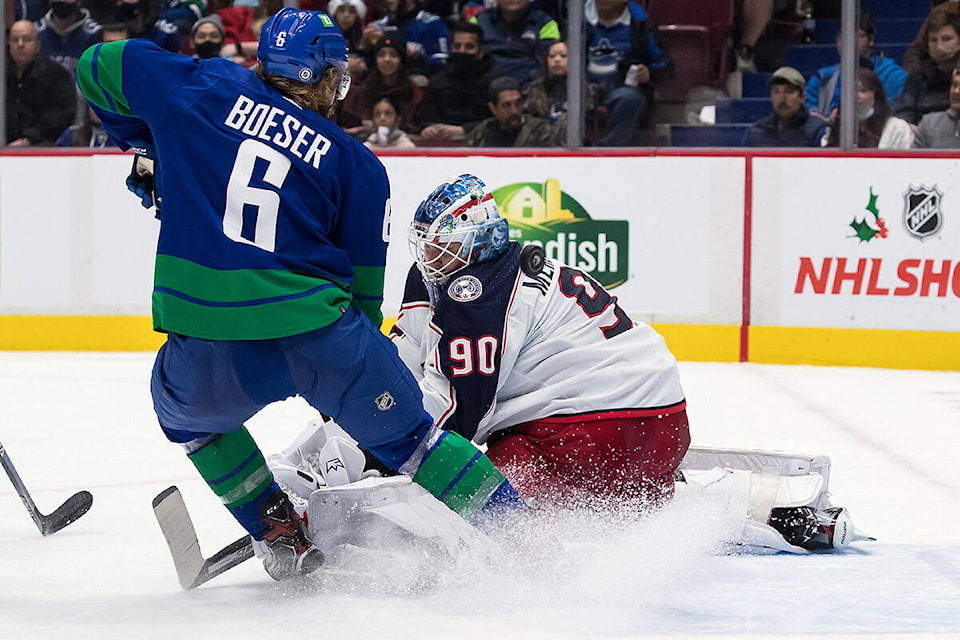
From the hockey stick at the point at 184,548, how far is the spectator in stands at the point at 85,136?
4.55 metres

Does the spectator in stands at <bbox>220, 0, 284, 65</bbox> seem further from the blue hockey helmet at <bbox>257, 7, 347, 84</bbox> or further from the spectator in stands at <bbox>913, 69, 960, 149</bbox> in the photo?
the blue hockey helmet at <bbox>257, 7, 347, 84</bbox>

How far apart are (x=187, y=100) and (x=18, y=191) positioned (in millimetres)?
4559

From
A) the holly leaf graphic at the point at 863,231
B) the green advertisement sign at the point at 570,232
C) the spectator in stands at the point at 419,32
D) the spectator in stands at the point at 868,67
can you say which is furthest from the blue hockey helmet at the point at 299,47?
the spectator in stands at the point at 419,32

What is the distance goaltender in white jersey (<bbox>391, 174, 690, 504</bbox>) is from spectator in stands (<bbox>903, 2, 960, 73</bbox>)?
3776 mm

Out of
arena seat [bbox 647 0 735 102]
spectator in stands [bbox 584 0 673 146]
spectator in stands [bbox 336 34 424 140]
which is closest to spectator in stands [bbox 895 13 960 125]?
arena seat [bbox 647 0 735 102]

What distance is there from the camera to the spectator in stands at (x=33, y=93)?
685 cm

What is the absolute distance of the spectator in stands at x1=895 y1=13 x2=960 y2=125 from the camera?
6152mm

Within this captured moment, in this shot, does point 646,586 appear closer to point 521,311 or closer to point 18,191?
point 521,311

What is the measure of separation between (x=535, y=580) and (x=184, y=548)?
655mm

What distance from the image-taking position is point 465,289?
2768 millimetres

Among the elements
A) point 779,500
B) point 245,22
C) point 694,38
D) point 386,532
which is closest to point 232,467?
point 386,532

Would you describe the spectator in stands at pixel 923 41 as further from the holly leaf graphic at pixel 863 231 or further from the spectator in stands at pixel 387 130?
the spectator in stands at pixel 387 130

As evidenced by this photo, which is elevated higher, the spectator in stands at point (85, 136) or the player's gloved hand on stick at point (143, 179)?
the player's gloved hand on stick at point (143, 179)

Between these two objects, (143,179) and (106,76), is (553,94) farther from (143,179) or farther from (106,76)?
(106,76)
